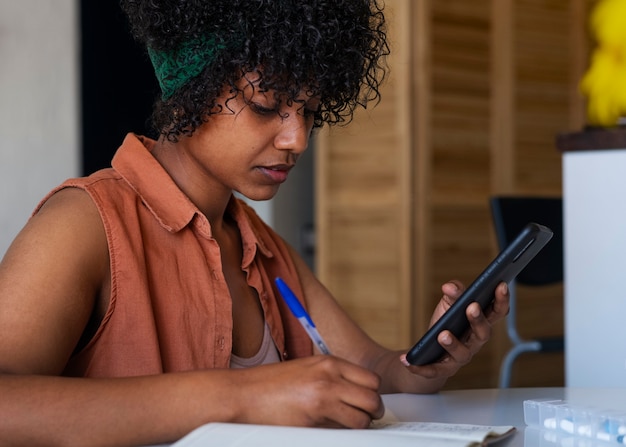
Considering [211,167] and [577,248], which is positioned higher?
[211,167]

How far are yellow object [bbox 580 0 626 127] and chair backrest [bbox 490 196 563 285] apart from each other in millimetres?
494

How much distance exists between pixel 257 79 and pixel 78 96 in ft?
6.05

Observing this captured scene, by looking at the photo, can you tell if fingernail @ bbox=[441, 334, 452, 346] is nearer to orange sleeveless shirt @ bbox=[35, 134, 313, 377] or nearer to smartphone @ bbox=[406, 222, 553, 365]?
smartphone @ bbox=[406, 222, 553, 365]

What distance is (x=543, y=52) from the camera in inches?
151

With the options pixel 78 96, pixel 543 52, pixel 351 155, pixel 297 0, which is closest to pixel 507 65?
pixel 543 52

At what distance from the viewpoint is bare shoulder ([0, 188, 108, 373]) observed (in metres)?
0.89

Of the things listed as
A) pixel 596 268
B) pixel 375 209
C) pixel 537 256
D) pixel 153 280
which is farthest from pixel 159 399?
pixel 375 209

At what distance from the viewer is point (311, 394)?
816 mm

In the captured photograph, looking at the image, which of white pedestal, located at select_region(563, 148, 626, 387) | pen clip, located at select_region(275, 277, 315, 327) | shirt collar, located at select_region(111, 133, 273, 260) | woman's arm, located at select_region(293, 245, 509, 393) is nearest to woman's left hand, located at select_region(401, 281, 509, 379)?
woman's arm, located at select_region(293, 245, 509, 393)

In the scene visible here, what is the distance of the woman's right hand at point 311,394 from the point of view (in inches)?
32.1

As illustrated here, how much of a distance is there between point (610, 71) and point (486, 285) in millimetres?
1251

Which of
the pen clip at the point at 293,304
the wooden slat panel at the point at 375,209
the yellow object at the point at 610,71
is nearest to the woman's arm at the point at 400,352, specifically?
the pen clip at the point at 293,304

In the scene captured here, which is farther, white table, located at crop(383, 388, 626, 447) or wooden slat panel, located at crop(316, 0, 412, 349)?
wooden slat panel, located at crop(316, 0, 412, 349)

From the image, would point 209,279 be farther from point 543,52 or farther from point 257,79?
point 543,52
